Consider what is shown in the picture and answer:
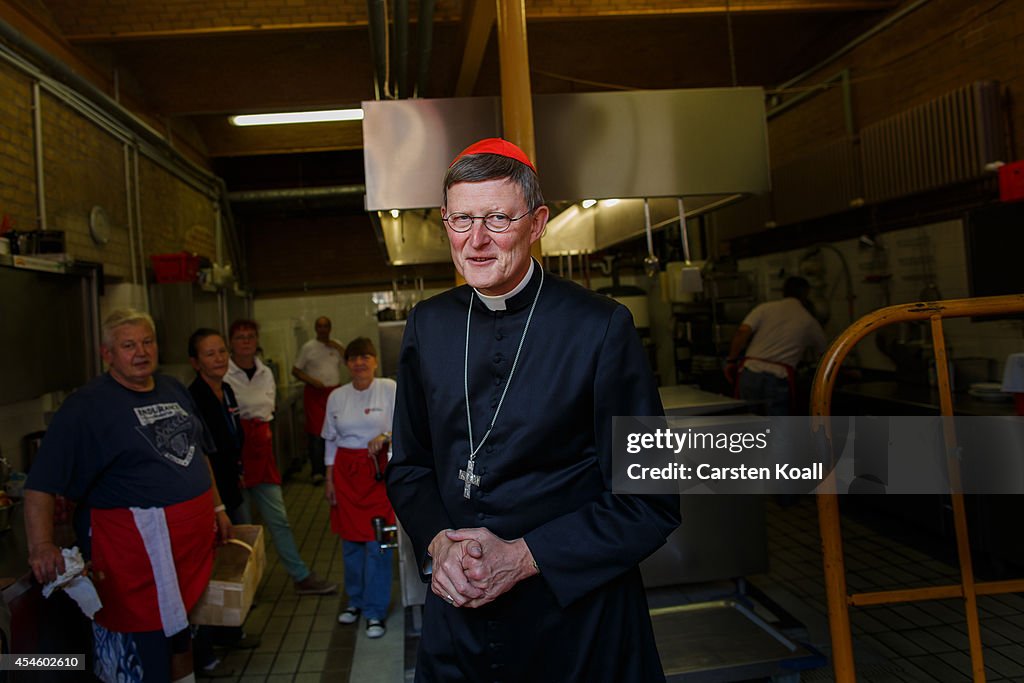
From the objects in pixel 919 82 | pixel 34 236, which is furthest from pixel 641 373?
pixel 919 82

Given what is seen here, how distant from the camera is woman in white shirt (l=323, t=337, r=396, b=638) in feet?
11.8

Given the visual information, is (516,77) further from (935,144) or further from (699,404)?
(935,144)

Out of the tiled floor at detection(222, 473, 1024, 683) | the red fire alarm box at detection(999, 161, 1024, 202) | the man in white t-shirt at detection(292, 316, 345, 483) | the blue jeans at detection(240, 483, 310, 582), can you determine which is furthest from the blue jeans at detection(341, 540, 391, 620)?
the red fire alarm box at detection(999, 161, 1024, 202)

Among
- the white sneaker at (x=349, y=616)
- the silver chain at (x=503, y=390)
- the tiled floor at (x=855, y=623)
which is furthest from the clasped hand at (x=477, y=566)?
the white sneaker at (x=349, y=616)

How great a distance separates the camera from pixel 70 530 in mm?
2893

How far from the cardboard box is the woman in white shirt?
27.5 inches

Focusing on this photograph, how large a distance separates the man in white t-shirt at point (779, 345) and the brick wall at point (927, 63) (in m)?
1.58

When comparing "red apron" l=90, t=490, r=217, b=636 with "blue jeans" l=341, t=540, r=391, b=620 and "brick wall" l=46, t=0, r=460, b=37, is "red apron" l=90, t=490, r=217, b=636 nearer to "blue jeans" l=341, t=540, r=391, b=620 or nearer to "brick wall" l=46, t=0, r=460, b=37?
"blue jeans" l=341, t=540, r=391, b=620

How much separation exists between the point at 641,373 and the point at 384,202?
6.31 feet

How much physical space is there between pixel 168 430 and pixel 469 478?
72.1 inches

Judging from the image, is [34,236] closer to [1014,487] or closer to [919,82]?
[1014,487]

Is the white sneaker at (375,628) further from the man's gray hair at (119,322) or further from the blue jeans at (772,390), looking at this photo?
the blue jeans at (772,390)

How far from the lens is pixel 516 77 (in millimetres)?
2805

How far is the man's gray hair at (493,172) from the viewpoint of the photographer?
134 centimetres
